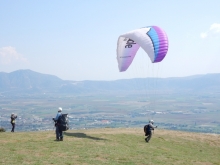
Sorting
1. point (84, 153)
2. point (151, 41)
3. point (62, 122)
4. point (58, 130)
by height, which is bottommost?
point (84, 153)

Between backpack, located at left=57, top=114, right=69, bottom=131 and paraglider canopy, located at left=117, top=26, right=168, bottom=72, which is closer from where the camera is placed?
backpack, located at left=57, top=114, right=69, bottom=131

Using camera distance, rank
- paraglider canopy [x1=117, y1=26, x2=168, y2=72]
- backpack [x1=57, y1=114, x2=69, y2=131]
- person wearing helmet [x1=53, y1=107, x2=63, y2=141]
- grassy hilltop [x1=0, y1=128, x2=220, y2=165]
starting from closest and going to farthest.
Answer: grassy hilltop [x1=0, y1=128, x2=220, y2=165] < backpack [x1=57, y1=114, x2=69, y2=131] < person wearing helmet [x1=53, y1=107, x2=63, y2=141] < paraglider canopy [x1=117, y1=26, x2=168, y2=72]

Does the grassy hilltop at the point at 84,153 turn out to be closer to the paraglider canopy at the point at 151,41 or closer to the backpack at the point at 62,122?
the backpack at the point at 62,122

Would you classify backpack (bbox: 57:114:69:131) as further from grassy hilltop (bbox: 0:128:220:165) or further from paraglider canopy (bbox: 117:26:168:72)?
paraglider canopy (bbox: 117:26:168:72)

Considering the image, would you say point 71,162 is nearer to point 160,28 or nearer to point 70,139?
point 70,139

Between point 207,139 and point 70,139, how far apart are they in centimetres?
1653

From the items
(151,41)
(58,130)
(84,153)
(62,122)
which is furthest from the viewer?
(151,41)

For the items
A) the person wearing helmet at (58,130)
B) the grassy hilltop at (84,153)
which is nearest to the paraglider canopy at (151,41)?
the grassy hilltop at (84,153)

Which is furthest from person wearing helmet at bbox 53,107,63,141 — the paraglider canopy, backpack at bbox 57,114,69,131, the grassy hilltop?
the paraglider canopy

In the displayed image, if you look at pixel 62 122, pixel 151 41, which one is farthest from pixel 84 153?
pixel 151 41

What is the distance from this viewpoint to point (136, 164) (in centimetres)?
1595

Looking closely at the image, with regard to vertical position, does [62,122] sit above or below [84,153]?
above

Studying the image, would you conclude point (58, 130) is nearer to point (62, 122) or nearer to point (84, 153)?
point (62, 122)

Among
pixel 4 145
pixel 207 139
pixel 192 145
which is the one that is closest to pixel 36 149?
pixel 4 145
